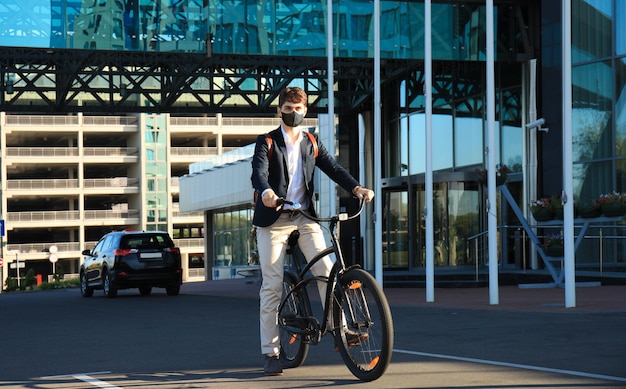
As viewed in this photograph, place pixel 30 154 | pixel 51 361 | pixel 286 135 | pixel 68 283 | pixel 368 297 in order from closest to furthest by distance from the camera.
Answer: pixel 368 297
pixel 286 135
pixel 51 361
pixel 68 283
pixel 30 154

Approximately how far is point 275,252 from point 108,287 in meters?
18.0

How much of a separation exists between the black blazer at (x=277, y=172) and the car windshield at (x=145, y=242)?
17385mm

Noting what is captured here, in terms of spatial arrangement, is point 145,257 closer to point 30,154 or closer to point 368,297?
point 368,297

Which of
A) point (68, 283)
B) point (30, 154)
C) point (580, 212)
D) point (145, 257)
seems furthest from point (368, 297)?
point (30, 154)

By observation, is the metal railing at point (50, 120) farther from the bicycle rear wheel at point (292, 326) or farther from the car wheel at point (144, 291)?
the bicycle rear wheel at point (292, 326)

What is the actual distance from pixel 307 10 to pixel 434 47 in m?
3.27

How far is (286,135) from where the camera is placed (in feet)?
26.7

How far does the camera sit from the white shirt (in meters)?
8.08

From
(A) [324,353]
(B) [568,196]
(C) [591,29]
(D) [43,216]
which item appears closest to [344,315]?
(A) [324,353]

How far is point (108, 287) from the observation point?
25484mm

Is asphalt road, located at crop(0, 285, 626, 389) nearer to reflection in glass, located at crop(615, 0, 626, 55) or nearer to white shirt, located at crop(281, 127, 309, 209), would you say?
white shirt, located at crop(281, 127, 309, 209)

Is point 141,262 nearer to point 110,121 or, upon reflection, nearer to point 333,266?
point 333,266

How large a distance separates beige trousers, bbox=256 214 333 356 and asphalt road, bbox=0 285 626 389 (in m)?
0.33

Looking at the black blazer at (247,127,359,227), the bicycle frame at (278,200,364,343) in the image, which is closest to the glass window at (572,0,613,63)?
the black blazer at (247,127,359,227)
